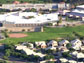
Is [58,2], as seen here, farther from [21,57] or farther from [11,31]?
[21,57]

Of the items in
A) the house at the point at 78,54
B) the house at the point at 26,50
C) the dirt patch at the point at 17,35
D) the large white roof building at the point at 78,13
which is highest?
the house at the point at 26,50

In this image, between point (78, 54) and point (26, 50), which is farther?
point (26, 50)

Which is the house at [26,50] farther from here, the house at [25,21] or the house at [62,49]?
the house at [25,21]

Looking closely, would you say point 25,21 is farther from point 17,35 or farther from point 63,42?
point 63,42

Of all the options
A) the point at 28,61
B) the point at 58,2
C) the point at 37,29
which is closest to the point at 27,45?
the point at 28,61

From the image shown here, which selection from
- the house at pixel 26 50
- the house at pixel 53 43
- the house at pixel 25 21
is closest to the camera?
the house at pixel 26 50

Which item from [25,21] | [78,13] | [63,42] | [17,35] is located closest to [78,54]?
[63,42]

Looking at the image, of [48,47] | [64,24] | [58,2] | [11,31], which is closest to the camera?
[48,47]

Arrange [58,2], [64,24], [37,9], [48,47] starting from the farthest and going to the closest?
[58,2] → [37,9] → [64,24] → [48,47]

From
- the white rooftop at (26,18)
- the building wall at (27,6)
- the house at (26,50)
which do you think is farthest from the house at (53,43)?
the building wall at (27,6)
